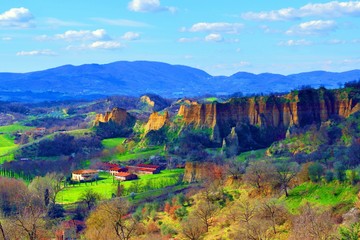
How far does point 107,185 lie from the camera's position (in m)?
95.2

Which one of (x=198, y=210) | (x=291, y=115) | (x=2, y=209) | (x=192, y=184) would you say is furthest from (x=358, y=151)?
(x=2, y=209)

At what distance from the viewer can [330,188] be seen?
54000mm

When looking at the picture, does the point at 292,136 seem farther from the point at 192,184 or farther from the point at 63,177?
the point at 63,177

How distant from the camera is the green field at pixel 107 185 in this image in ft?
286

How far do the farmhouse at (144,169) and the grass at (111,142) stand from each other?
25.9 metres

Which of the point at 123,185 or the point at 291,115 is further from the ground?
the point at 291,115

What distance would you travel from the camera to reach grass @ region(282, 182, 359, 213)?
50.3 m

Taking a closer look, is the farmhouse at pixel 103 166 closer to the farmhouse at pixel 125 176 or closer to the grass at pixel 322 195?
the farmhouse at pixel 125 176

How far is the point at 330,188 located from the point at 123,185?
148 feet

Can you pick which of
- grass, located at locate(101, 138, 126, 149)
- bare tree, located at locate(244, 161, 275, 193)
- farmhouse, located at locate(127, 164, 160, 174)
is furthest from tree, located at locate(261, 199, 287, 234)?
grass, located at locate(101, 138, 126, 149)

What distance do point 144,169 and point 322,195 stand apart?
56873 mm

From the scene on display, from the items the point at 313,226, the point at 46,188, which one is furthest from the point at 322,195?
the point at 46,188

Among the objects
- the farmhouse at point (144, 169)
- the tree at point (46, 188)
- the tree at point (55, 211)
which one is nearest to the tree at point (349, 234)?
the tree at point (55, 211)

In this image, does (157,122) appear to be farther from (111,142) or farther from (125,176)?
(125,176)
